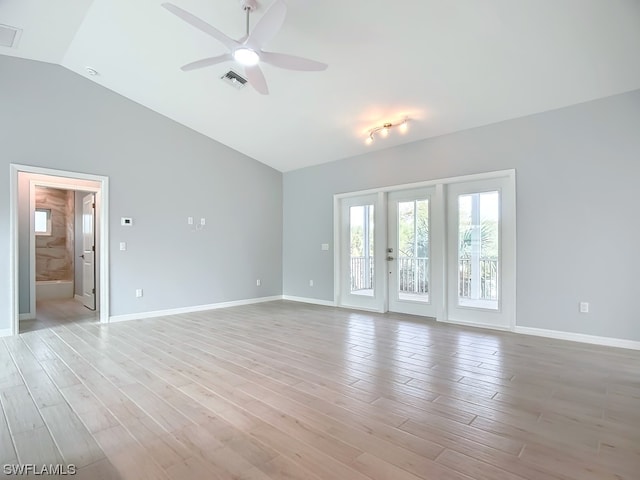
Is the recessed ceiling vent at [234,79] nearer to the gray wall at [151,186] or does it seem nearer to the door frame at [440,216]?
the gray wall at [151,186]

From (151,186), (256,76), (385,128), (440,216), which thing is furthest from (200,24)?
(440,216)


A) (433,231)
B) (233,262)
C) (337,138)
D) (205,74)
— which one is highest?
(205,74)

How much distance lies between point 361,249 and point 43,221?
7674 mm

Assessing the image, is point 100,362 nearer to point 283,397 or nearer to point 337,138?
point 283,397

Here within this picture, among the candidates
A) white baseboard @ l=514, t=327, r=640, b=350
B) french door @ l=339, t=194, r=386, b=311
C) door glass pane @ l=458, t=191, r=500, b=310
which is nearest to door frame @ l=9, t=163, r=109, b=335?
french door @ l=339, t=194, r=386, b=311

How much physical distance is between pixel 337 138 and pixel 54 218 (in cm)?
726

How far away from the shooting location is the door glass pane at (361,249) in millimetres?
6027

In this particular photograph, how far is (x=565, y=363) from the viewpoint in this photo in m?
3.21

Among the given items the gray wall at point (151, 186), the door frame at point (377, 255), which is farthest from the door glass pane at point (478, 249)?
the gray wall at point (151, 186)

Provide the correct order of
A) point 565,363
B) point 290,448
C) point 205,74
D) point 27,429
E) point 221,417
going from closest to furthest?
point 290,448, point 27,429, point 221,417, point 565,363, point 205,74

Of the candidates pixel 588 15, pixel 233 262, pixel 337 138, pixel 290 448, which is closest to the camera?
pixel 290 448

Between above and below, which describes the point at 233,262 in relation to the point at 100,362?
above

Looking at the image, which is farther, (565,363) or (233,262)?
(233,262)

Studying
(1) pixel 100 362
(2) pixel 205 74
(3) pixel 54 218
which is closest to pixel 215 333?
(1) pixel 100 362
